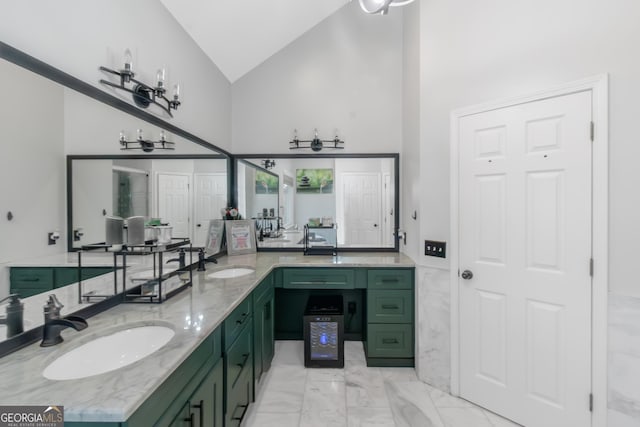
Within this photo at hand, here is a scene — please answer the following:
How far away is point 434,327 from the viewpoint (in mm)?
2299

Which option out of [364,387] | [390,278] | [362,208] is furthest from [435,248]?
[364,387]

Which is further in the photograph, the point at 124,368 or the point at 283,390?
the point at 283,390

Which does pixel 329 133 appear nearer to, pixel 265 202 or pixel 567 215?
pixel 265 202

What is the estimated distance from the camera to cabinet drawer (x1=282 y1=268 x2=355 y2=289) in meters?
2.67

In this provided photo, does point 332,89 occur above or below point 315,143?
above

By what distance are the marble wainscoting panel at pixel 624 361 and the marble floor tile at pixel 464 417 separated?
0.67 metres

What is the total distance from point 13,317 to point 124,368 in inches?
19.1

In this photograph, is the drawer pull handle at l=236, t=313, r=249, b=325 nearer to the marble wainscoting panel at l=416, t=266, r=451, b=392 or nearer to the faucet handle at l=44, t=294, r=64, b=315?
the faucet handle at l=44, t=294, r=64, b=315

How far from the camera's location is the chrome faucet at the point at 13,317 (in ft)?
3.36

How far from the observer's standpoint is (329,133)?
126 inches

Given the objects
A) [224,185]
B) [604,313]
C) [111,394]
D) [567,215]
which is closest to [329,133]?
[224,185]

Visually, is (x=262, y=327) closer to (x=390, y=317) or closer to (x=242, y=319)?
(x=242, y=319)

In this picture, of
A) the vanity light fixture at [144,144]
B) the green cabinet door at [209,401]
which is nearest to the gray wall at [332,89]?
the vanity light fixture at [144,144]

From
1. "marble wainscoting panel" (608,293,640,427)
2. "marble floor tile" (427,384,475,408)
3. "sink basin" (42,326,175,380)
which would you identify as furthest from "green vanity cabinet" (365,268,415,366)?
"sink basin" (42,326,175,380)
